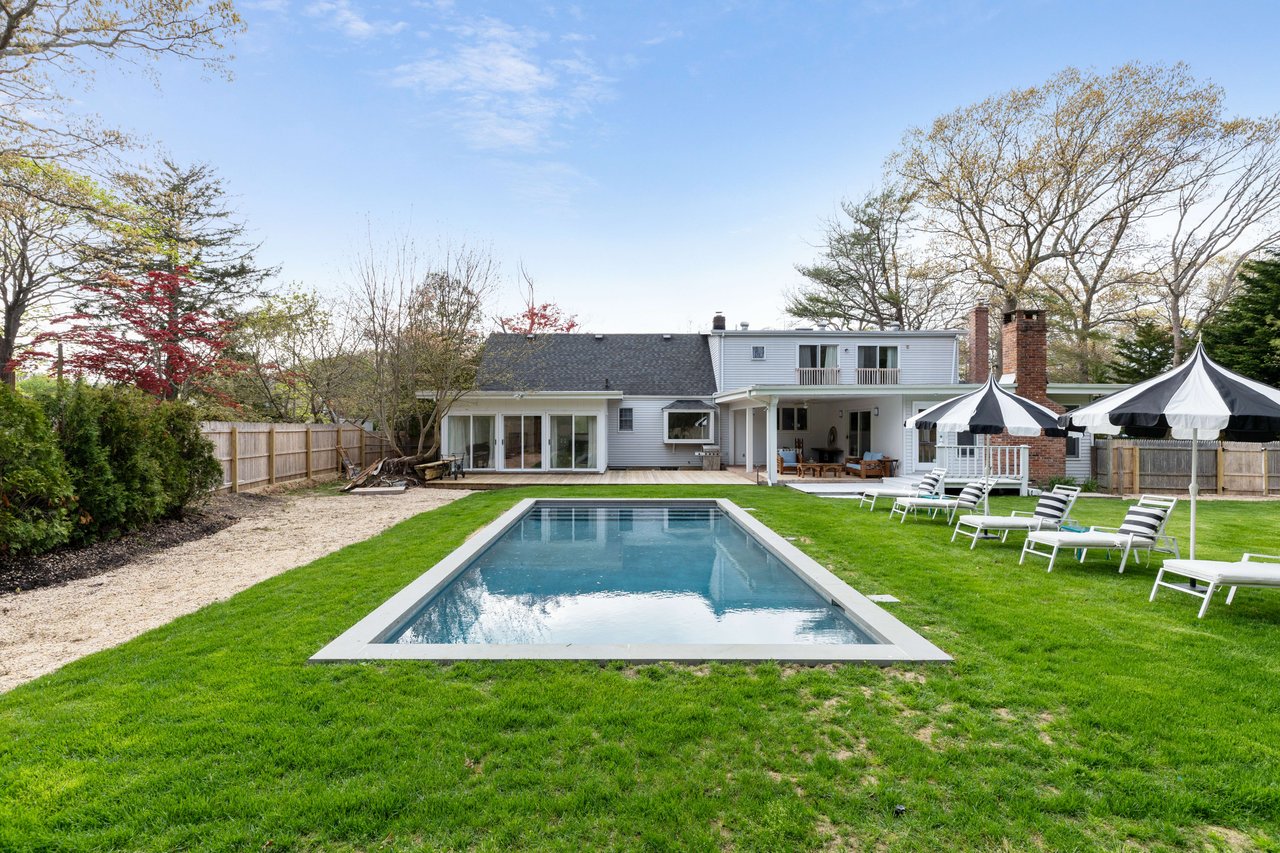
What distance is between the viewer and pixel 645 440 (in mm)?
23031

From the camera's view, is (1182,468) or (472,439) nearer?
(1182,468)

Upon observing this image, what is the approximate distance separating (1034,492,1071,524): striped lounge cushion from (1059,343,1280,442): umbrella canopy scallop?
202cm

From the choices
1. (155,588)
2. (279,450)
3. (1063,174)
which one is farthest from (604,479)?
(1063,174)

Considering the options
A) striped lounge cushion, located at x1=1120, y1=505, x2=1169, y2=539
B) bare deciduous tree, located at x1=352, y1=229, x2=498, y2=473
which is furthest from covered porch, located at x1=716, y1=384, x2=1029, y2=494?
bare deciduous tree, located at x1=352, y1=229, x2=498, y2=473

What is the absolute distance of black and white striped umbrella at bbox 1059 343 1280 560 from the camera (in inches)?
237

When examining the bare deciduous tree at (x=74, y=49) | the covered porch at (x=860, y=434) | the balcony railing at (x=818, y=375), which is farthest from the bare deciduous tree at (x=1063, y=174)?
the bare deciduous tree at (x=74, y=49)

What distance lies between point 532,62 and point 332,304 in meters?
11.6

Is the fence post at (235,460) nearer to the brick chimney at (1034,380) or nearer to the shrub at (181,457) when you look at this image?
the shrub at (181,457)

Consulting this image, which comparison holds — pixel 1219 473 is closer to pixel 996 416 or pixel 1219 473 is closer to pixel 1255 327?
pixel 1255 327

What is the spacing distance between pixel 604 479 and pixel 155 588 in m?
12.9

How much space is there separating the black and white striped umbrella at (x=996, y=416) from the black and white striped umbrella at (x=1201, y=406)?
2416mm

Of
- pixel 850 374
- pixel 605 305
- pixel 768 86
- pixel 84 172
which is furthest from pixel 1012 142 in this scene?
pixel 84 172

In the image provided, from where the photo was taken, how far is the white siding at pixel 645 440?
22953 millimetres

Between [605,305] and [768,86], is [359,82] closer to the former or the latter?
[768,86]
